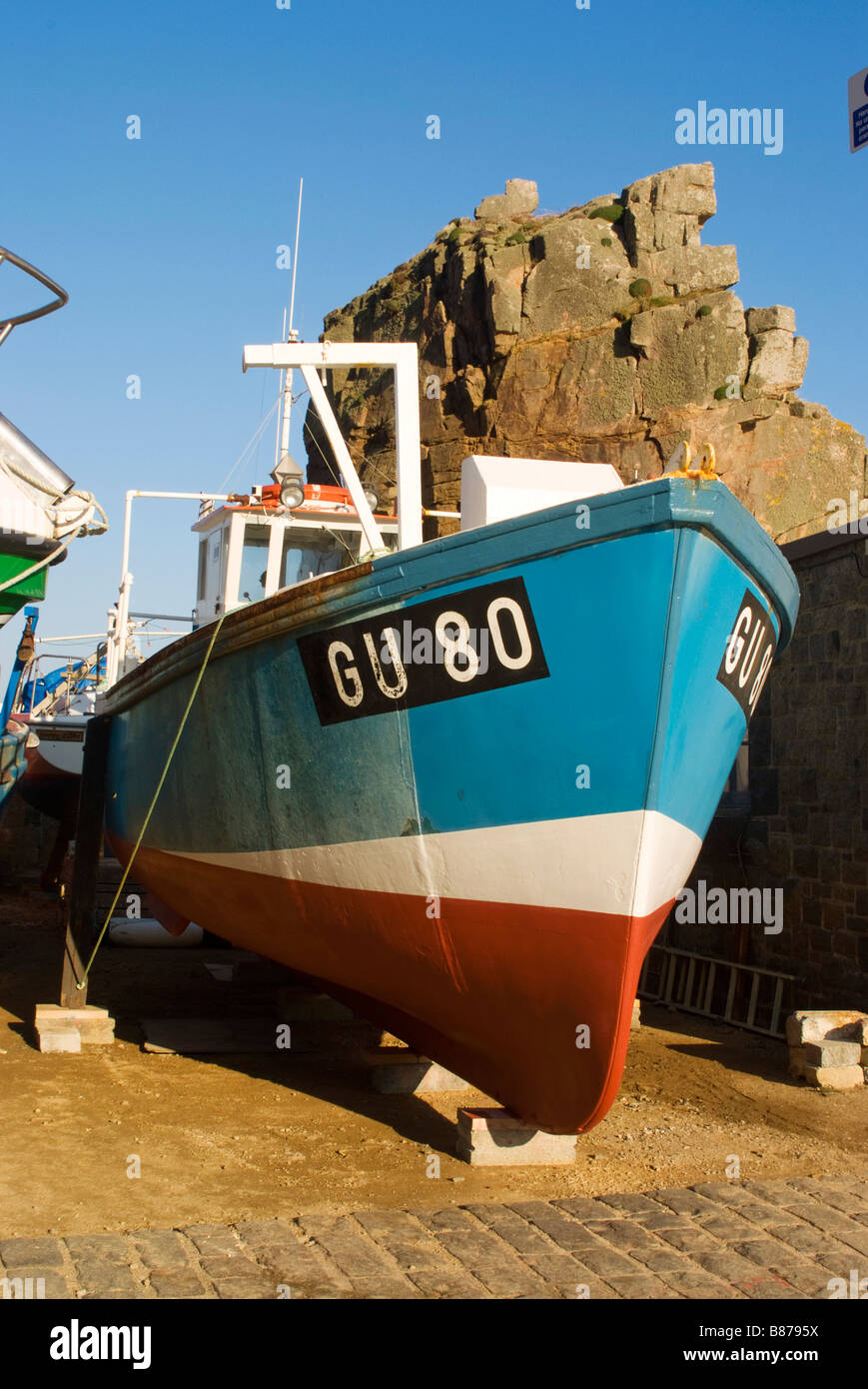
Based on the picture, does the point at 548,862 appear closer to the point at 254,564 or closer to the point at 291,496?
the point at 291,496

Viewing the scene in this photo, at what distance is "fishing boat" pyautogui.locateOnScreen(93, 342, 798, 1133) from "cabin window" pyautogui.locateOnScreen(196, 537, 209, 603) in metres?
2.91

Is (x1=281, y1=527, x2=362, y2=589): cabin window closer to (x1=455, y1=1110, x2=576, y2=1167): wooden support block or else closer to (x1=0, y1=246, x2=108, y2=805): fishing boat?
(x1=0, y1=246, x2=108, y2=805): fishing boat

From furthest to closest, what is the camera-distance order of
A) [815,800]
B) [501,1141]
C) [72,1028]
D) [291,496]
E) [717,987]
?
[717,987] < [815,800] < [72,1028] < [291,496] < [501,1141]

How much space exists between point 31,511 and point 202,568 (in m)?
3.18

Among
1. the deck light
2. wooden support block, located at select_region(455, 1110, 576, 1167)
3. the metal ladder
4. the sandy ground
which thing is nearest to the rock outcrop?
the metal ladder

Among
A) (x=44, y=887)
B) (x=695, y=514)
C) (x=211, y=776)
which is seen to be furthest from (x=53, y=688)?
(x=695, y=514)

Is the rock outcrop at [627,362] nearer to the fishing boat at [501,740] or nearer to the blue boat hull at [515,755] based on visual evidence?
the fishing boat at [501,740]

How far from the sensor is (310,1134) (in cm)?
545

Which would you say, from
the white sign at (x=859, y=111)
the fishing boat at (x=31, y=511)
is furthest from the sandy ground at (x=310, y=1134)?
the white sign at (x=859, y=111)

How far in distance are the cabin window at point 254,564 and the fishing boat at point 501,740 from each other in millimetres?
1870

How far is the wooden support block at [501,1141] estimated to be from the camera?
5000 mm

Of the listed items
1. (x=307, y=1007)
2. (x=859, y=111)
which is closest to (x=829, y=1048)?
(x=307, y=1007)

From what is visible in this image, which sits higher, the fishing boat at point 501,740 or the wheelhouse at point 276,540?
the wheelhouse at point 276,540
